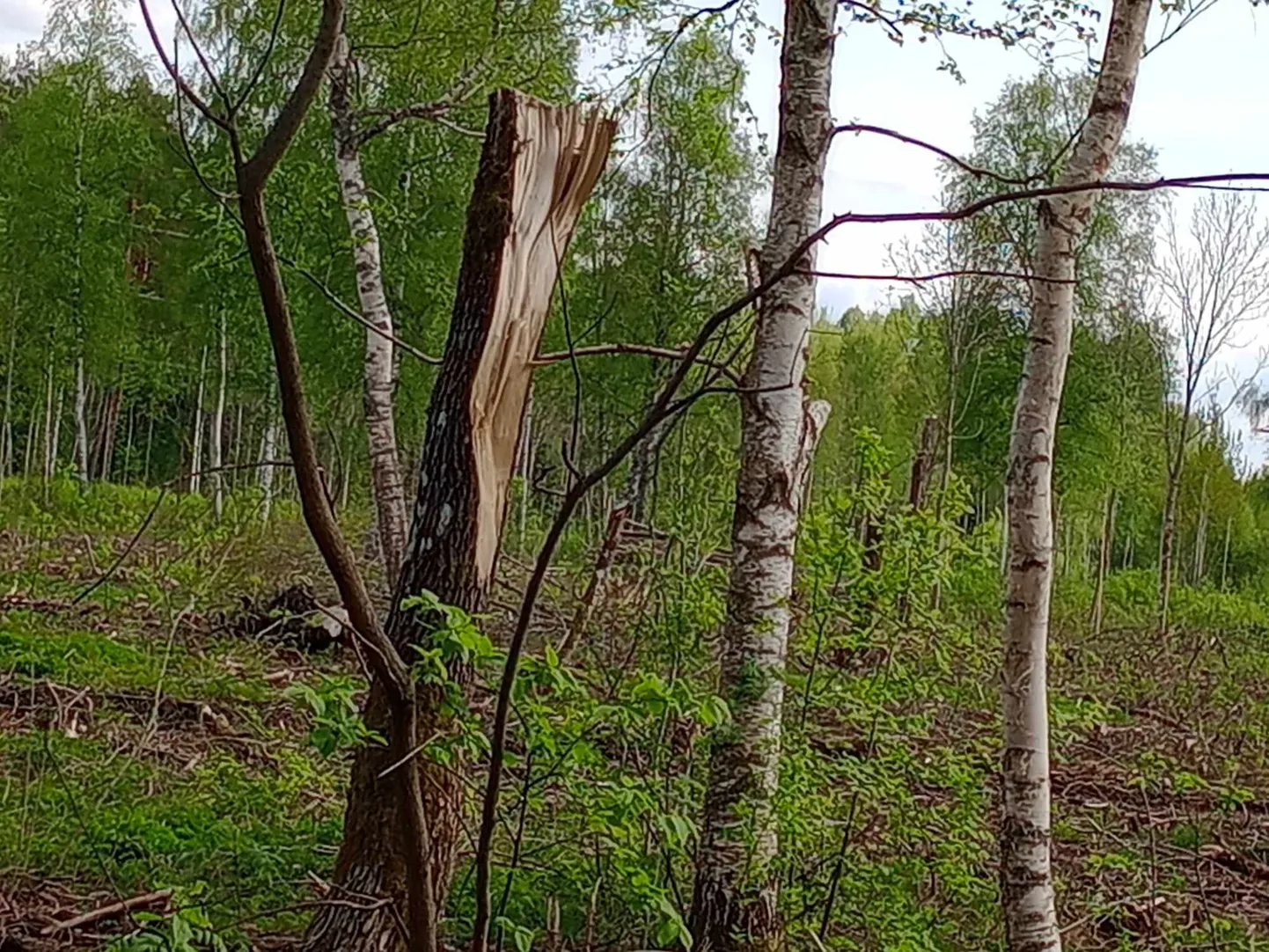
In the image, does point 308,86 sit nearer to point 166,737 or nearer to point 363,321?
point 363,321

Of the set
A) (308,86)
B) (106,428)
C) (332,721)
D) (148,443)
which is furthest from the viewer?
(148,443)

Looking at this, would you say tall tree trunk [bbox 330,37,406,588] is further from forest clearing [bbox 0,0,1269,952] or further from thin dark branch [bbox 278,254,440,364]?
thin dark branch [bbox 278,254,440,364]

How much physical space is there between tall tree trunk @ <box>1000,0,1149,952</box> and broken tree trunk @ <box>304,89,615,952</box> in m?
1.61

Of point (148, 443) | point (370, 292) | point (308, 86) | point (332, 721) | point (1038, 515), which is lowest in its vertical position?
point (332, 721)

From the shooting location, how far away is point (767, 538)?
390cm

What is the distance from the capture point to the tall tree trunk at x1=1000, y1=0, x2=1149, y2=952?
3820 mm

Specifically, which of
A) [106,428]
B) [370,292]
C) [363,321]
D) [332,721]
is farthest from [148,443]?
[332,721]

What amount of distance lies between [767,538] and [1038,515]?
84cm

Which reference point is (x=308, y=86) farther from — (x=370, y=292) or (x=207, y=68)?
(x=370, y=292)

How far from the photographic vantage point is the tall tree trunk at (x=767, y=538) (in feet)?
12.5

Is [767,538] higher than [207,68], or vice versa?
[207,68]

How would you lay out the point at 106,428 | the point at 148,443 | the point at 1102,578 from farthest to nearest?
1. the point at 148,443
2. the point at 106,428
3. the point at 1102,578

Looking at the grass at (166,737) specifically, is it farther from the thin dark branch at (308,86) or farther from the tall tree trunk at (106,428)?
the tall tree trunk at (106,428)

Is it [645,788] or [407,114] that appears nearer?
[645,788]
